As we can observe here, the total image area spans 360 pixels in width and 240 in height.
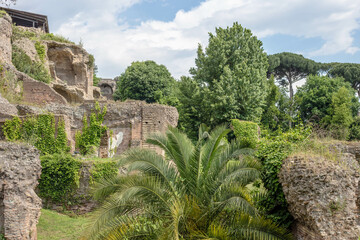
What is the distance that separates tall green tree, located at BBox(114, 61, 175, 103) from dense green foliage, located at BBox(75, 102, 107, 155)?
1964cm

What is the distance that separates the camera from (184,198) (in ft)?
24.4

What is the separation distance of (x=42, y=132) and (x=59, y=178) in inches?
112

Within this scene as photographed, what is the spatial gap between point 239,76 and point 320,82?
1616cm

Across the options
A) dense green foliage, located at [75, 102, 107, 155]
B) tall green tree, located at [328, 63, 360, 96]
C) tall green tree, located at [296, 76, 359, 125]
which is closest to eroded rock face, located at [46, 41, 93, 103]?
dense green foliage, located at [75, 102, 107, 155]

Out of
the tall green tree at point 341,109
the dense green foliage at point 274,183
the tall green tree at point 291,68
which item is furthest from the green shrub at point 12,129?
the tall green tree at point 291,68

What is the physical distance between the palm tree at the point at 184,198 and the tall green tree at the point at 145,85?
2882 cm

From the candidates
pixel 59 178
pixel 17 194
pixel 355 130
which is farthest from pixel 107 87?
pixel 17 194

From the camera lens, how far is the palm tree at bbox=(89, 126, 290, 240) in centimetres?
686

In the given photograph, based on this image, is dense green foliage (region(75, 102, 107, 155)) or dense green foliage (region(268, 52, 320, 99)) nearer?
dense green foliage (region(75, 102, 107, 155))

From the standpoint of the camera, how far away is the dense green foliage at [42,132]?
14.3 meters

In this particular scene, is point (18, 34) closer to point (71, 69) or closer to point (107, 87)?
point (71, 69)

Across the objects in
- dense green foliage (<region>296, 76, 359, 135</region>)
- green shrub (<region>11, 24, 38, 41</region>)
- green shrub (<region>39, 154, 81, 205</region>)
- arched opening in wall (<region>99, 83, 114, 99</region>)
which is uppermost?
green shrub (<region>11, 24, 38, 41</region>)

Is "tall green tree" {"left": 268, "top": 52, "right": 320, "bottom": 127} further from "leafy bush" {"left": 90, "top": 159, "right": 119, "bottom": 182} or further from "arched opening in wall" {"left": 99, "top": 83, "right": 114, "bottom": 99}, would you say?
"leafy bush" {"left": 90, "top": 159, "right": 119, "bottom": 182}

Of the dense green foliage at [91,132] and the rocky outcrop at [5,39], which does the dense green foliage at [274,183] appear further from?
the rocky outcrop at [5,39]
